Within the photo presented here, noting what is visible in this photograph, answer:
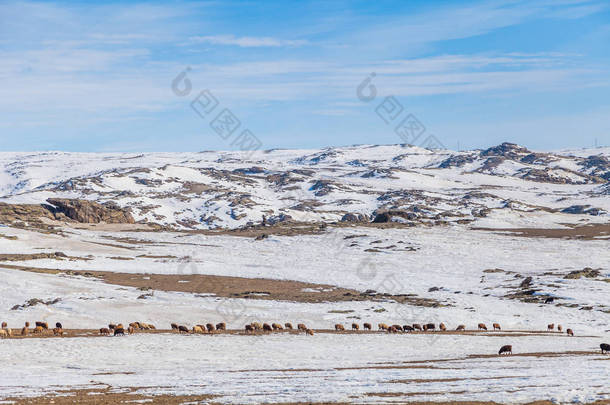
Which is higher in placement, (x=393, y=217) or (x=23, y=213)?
(x=23, y=213)

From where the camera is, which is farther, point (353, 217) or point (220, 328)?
point (353, 217)

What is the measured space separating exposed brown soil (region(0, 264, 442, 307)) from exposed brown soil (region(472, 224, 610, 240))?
7508 centimetres

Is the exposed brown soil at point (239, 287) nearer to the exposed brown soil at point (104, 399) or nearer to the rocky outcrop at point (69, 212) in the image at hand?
the exposed brown soil at point (104, 399)

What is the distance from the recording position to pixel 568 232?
147 meters

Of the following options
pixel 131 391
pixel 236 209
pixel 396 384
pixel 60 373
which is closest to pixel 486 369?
pixel 396 384

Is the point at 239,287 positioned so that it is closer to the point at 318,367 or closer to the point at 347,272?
the point at 347,272

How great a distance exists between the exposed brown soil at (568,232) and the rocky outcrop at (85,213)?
9404 centimetres

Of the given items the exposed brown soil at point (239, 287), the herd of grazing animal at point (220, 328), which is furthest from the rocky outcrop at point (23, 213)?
the herd of grazing animal at point (220, 328)

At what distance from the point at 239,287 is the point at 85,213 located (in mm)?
93081

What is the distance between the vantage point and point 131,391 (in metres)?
26.0

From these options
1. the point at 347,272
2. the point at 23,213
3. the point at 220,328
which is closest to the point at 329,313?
the point at 220,328

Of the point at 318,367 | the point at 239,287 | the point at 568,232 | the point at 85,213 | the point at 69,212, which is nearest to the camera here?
the point at 318,367

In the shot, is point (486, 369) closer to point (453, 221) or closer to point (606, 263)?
point (606, 263)

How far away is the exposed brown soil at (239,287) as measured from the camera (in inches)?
2881
